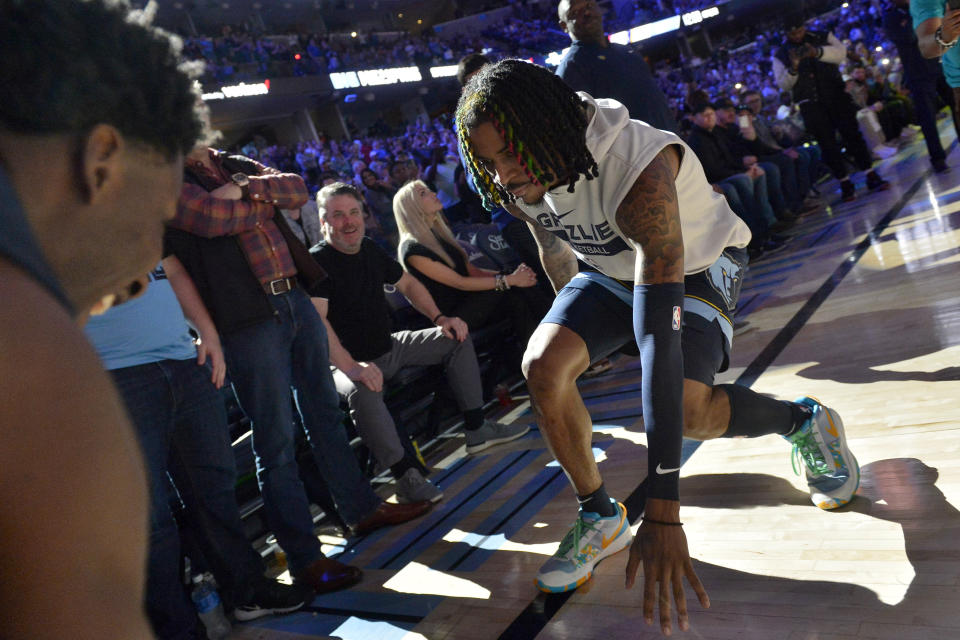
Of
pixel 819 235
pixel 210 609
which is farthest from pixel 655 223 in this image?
pixel 819 235

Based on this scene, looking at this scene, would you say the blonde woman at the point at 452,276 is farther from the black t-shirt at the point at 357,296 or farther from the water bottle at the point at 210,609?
the water bottle at the point at 210,609

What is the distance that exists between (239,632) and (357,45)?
25.8 meters

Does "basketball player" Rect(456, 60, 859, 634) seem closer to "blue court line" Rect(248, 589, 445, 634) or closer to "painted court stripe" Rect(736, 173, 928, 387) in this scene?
"blue court line" Rect(248, 589, 445, 634)

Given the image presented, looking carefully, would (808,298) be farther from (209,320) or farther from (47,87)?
(47,87)

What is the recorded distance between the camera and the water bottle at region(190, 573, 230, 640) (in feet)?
6.94

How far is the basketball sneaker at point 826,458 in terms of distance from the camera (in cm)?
176

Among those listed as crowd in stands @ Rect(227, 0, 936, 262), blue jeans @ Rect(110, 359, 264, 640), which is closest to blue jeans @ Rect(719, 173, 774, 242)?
crowd in stands @ Rect(227, 0, 936, 262)

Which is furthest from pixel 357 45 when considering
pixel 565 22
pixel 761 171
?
pixel 565 22

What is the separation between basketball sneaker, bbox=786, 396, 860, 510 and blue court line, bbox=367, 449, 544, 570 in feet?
3.77

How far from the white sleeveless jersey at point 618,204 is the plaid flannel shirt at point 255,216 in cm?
85

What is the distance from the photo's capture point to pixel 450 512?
257 cm

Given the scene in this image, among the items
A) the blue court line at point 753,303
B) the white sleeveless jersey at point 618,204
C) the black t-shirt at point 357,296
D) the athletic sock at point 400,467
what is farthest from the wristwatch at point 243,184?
the blue court line at point 753,303

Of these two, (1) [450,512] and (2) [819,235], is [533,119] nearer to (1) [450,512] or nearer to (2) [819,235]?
(1) [450,512]

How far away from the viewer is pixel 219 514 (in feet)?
6.88
